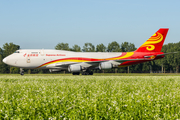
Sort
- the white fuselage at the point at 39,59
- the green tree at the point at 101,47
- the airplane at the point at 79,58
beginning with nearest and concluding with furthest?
the white fuselage at the point at 39,59, the airplane at the point at 79,58, the green tree at the point at 101,47

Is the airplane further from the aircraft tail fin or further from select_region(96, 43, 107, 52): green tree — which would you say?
select_region(96, 43, 107, 52): green tree

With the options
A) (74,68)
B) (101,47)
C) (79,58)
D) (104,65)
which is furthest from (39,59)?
(101,47)

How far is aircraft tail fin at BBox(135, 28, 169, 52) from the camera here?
45719 mm

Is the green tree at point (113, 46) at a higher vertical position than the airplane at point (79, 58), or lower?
higher

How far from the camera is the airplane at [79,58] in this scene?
132 ft

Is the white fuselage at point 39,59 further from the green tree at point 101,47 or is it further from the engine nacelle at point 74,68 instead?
the green tree at point 101,47

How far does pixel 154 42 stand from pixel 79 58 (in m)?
16.1

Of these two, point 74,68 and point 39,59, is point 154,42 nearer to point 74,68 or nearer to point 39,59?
point 74,68

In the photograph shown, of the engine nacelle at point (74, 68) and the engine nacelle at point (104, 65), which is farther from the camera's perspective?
the engine nacelle at point (104, 65)

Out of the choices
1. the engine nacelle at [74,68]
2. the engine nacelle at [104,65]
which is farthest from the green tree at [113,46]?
the engine nacelle at [74,68]

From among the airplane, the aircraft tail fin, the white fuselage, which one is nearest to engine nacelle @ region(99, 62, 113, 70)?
the airplane

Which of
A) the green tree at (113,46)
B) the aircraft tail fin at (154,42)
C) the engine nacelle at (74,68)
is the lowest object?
the engine nacelle at (74,68)

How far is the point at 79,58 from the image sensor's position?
4250 centimetres

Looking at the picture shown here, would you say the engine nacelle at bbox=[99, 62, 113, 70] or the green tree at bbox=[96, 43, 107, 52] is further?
the green tree at bbox=[96, 43, 107, 52]
